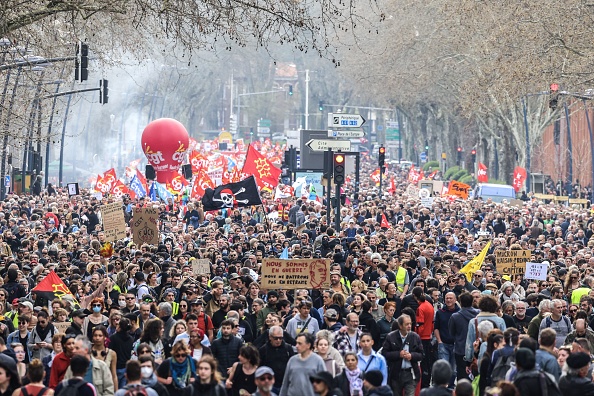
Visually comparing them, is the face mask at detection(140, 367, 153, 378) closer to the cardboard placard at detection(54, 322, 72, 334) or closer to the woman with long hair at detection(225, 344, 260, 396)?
the woman with long hair at detection(225, 344, 260, 396)

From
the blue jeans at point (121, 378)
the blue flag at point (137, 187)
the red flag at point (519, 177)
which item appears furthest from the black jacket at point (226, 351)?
the red flag at point (519, 177)

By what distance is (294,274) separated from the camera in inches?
674

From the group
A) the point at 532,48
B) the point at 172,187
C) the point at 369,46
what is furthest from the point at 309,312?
the point at 369,46

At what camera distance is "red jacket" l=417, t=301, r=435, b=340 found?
51.0 ft

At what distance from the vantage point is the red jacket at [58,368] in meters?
12.2

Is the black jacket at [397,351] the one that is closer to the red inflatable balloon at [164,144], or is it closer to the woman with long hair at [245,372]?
the woman with long hair at [245,372]

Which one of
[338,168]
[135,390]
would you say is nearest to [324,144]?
[338,168]

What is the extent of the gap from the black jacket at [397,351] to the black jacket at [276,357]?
4.65 feet

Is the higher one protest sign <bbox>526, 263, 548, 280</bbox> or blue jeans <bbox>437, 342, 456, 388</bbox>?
→ protest sign <bbox>526, 263, 548, 280</bbox>

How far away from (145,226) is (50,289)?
28.0 feet

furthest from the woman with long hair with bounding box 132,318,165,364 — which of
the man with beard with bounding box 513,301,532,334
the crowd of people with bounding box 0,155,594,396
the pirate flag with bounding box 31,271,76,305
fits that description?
the man with beard with bounding box 513,301,532,334

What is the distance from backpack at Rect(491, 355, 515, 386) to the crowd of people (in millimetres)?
21

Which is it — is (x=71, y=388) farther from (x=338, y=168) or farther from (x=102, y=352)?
(x=338, y=168)

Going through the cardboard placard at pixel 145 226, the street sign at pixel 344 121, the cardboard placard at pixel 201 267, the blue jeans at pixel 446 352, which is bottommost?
the blue jeans at pixel 446 352
